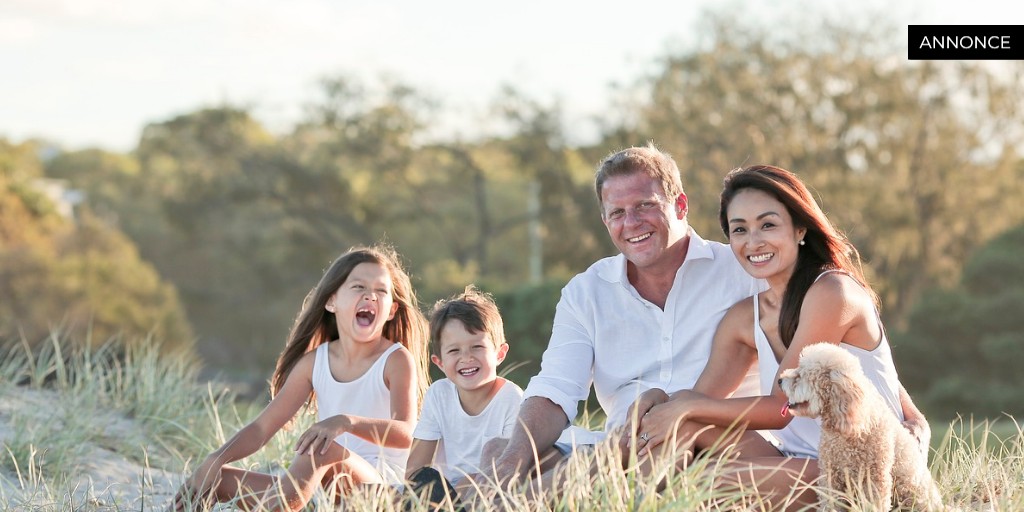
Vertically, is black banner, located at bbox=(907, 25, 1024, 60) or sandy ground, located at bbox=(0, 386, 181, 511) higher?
black banner, located at bbox=(907, 25, 1024, 60)

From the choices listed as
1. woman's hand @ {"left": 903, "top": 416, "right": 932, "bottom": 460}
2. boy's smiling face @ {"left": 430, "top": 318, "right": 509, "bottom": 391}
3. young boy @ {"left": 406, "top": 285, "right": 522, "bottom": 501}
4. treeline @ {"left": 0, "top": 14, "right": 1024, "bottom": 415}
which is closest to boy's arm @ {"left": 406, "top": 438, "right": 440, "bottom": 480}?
young boy @ {"left": 406, "top": 285, "right": 522, "bottom": 501}

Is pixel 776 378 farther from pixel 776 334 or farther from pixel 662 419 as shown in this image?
pixel 662 419

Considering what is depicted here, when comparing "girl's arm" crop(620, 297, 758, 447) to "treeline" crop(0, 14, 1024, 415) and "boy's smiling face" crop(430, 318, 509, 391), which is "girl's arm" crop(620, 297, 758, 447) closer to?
"boy's smiling face" crop(430, 318, 509, 391)

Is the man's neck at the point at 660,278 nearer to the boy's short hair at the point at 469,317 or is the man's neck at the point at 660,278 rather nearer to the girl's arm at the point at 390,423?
the boy's short hair at the point at 469,317

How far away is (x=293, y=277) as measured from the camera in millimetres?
37594

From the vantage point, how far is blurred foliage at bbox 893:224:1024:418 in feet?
62.7

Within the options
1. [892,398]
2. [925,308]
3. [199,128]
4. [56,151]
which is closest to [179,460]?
[892,398]

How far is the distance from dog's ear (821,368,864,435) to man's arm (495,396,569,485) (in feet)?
3.48

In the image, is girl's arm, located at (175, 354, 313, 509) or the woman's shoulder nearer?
the woman's shoulder

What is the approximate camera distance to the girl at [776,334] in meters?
4.24

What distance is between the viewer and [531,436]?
14.7ft

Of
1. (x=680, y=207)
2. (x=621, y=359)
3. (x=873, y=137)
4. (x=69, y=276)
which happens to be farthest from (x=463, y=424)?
(x=69, y=276)

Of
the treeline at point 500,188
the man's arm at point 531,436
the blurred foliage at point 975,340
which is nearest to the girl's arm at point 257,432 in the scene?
the man's arm at point 531,436

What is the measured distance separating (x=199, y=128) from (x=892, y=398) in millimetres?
32668
